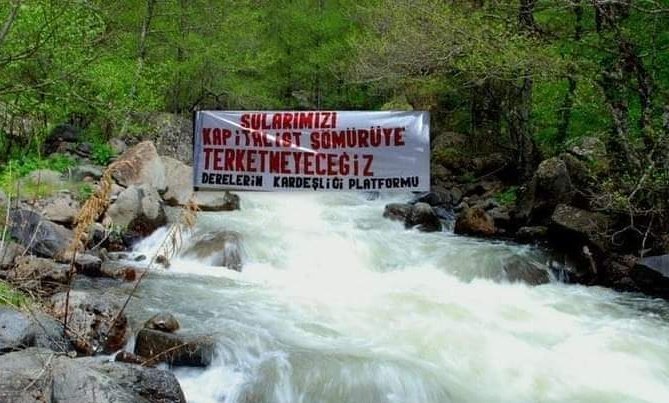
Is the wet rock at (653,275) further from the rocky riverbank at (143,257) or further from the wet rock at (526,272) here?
the wet rock at (526,272)

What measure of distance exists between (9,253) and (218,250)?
3.75 meters

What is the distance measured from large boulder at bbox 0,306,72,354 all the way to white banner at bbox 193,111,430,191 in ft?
6.71

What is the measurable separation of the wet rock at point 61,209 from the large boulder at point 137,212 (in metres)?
0.66

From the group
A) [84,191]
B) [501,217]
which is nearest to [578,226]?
[501,217]

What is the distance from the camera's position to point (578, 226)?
39.0ft

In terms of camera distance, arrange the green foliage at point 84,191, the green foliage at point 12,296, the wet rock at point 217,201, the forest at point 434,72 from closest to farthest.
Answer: the green foliage at point 12,296 → the forest at point 434,72 → the green foliage at point 84,191 → the wet rock at point 217,201

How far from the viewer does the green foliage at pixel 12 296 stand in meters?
6.02

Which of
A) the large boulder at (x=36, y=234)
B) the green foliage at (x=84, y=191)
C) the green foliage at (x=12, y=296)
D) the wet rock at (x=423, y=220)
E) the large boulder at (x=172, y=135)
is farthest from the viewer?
the large boulder at (x=172, y=135)

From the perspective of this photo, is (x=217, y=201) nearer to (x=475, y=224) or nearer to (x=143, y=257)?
(x=143, y=257)

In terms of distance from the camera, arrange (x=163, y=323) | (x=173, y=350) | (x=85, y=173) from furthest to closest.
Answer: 1. (x=85, y=173)
2. (x=163, y=323)
3. (x=173, y=350)

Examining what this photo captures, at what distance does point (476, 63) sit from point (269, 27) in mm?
21711

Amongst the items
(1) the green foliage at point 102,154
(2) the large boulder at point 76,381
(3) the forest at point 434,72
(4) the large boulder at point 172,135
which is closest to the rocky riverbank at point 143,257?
(2) the large boulder at point 76,381

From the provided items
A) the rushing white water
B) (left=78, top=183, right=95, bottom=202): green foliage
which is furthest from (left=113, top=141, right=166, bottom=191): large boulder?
the rushing white water

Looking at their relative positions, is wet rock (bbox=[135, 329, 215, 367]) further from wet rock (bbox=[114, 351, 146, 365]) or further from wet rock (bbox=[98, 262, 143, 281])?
wet rock (bbox=[98, 262, 143, 281])
